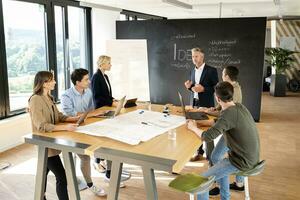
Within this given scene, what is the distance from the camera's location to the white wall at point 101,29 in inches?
271

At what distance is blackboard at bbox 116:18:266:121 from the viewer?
6.31 m

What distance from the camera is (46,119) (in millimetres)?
2797

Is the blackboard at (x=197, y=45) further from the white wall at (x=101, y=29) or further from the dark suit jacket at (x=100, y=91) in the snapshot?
the dark suit jacket at (x=100, y=91)

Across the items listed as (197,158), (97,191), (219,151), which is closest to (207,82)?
(197,158)

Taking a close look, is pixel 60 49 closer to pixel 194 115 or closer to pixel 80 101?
pixel 80 101

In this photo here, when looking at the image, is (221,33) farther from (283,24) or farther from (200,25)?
(283,24)

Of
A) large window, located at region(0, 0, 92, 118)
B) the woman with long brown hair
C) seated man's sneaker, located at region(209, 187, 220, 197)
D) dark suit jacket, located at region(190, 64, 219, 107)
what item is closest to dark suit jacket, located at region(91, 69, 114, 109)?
the woman with long brown hair

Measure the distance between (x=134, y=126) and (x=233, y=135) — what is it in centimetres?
93

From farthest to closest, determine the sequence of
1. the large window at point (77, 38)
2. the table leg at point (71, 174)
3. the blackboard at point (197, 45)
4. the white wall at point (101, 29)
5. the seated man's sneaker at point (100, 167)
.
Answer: the white wall at point (101, 29)
the large window at point (77, 38)
the blackboard at point (197, 45)
the seated man's sneaker at point (100, 167)
the table leg at point (71, 174)

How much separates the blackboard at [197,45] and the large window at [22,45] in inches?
84.1

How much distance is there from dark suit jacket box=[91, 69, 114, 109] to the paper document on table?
1.79 ft

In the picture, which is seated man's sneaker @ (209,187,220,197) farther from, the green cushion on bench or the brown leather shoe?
the green cushion on bench

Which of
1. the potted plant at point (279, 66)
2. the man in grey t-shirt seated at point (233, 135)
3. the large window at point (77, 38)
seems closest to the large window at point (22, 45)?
the large window at point (77, 38)

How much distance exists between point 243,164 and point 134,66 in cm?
401
